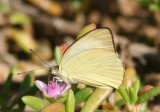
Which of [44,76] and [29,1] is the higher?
[29,1]

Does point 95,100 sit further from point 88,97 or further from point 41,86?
point 41,86

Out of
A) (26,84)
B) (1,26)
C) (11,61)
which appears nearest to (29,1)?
(1,26)

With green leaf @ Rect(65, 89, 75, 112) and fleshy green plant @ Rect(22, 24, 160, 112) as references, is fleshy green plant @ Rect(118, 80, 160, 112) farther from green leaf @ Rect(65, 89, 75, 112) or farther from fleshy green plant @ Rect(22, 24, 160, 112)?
green leaf @ Rect(65, 89, 75, 112)

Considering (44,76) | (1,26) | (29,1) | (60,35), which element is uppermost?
(29,1)

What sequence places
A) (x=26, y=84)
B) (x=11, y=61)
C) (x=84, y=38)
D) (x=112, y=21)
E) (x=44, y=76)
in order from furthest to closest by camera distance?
(x=112, y=21) < (x=11, y=61) < (x=44, y=76) < (x=26, y=84) < (x=84, y=38)

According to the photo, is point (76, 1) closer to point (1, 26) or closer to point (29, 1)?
point (29, 1)

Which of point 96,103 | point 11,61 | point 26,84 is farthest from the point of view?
point 11,61

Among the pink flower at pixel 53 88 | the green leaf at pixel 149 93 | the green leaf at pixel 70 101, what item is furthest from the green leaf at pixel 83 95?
the green leaf at pixel 149 93
